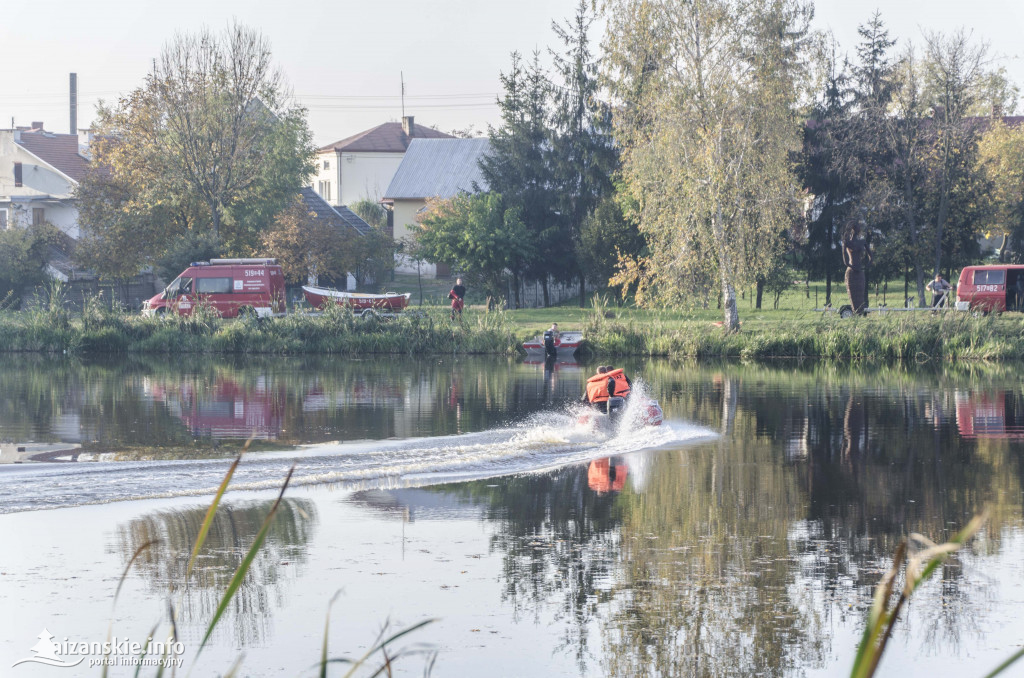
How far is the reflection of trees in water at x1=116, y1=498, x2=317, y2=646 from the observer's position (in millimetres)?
10211

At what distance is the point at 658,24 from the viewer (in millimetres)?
38625

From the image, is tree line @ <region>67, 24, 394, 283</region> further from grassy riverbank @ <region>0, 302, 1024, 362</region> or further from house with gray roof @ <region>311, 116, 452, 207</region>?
house with gray roof @ <region>311, 116, 452, 207</region>

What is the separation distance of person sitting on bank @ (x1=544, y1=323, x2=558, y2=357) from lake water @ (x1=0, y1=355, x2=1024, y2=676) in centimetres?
1106

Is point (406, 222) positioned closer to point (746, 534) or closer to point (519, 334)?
point (519, 334)

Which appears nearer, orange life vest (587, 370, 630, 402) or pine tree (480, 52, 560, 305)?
orange life vest (587, 370, 630, 402)

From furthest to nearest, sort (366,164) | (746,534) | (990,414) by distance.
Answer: (366,164)
(990,414)
(746,534)

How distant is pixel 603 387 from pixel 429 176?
49.3 metres

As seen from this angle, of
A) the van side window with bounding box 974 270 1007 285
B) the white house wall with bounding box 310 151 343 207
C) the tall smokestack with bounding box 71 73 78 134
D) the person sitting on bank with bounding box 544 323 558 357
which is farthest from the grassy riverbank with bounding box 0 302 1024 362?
the tall smokestack with bounding box 71 73 78 134

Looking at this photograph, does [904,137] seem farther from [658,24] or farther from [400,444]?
[400,444]

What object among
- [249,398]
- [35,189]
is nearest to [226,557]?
[249,398]

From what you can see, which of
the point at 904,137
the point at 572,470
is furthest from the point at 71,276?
the point at 572,470

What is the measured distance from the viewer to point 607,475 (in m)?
17.3

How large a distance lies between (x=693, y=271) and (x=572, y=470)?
22.3m

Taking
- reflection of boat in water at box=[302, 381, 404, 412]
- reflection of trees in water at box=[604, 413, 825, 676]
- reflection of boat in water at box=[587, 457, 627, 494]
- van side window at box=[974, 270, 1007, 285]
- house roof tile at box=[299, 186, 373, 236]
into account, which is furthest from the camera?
house roof tile at box=[299, 186, 373, 236]
